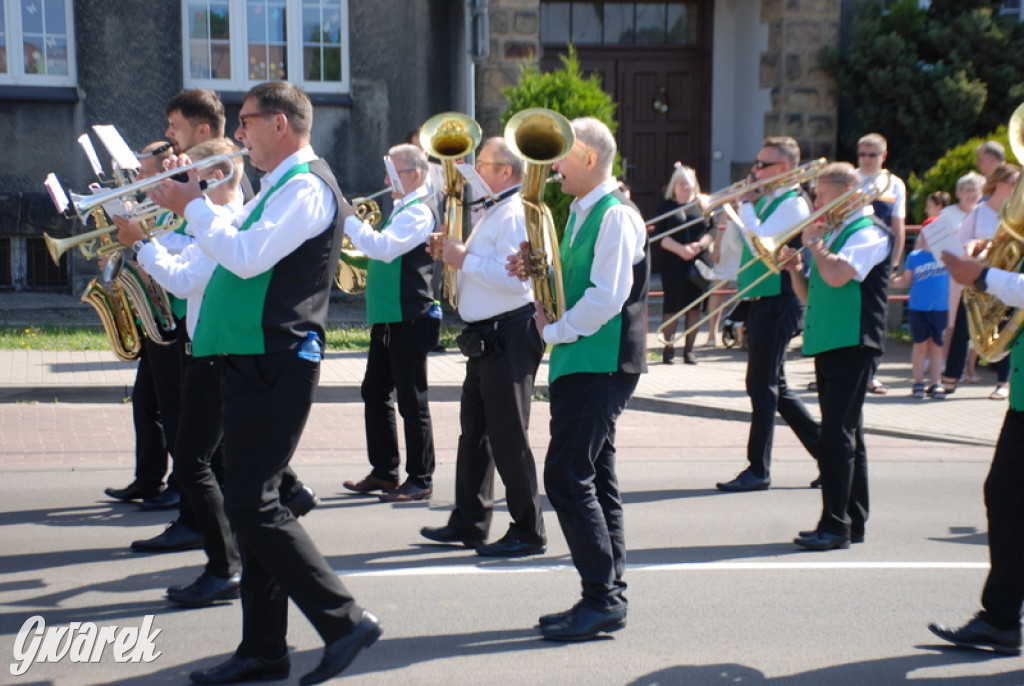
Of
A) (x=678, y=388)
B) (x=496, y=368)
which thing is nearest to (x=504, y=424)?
(x=496, y=368)

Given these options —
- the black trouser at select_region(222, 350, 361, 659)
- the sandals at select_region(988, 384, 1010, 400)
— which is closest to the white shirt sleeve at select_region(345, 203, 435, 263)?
the black trouser at select_region(222, 350, 361, 659)

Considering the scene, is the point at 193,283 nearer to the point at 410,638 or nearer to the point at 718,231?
the point at 410,638

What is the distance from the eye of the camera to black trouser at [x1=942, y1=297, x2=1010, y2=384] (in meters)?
10.2

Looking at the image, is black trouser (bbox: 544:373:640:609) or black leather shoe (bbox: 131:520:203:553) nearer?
black trouser (bbox: 544:373:640:609)

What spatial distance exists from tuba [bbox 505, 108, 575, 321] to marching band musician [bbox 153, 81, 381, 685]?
0.84m

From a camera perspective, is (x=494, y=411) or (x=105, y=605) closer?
(x=105, y=605)

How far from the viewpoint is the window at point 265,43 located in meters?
14.3

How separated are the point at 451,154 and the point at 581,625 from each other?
2489 mm

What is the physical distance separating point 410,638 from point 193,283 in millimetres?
1567

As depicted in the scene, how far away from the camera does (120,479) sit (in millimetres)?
7121

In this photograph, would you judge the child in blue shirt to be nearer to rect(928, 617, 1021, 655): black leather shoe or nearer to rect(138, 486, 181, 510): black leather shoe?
rect(928, 617, 1021, 655): black leather shoe

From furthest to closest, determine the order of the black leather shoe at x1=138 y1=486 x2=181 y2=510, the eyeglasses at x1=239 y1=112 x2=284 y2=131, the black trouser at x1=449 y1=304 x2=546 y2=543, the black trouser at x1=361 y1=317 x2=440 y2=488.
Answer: the black trouser at x1=361 y1=317 x2=440 y2=488 → the black leather shoe at x1=138 y1=486 x2=181 y2=510 → the black trouser at x1=449 y1=304 x2=546 y2=543 → the eyeglasses at x1=239 y1=112 x2=284 y2=131

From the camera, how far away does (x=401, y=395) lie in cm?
665

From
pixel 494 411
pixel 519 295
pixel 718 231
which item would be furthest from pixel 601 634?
pixel 718 231
